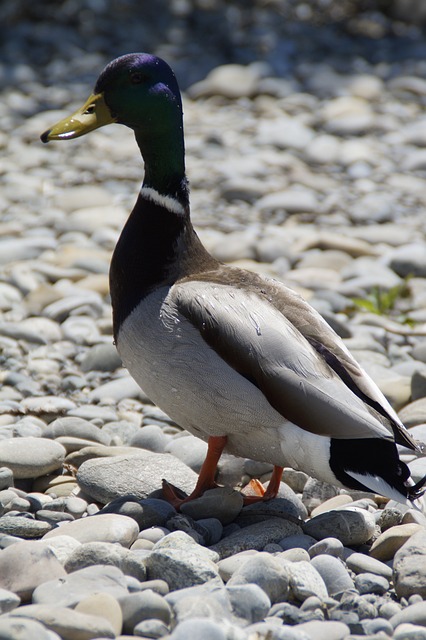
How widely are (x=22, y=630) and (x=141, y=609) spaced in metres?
0.33

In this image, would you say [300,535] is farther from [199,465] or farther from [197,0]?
[197,0]

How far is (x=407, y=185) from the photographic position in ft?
26.2

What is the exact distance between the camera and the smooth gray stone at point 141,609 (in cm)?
249

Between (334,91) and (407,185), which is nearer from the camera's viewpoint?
(407,185)

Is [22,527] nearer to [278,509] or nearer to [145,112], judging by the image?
[278,509]

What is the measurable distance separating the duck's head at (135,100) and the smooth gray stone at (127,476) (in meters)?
1.12

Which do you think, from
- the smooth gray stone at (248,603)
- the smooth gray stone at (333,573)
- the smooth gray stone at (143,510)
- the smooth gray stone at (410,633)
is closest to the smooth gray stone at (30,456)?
the smooth gray stone at (143,510)

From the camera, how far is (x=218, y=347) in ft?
10.7

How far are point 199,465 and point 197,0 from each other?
9.53 metres

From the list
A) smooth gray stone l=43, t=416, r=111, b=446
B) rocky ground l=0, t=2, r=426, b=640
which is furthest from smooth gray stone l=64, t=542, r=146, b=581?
A: smooth gray stone l=43, t=416, r=111, b=446

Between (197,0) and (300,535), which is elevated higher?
(197,0)

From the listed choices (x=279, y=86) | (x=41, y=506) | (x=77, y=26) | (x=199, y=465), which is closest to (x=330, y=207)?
(x=279, y=86)

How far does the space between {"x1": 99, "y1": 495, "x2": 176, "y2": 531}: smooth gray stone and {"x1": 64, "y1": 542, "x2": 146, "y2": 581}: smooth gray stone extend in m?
0.41

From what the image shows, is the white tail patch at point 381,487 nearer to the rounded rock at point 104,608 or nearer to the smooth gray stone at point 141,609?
the smooth gray stone at point 141,609
